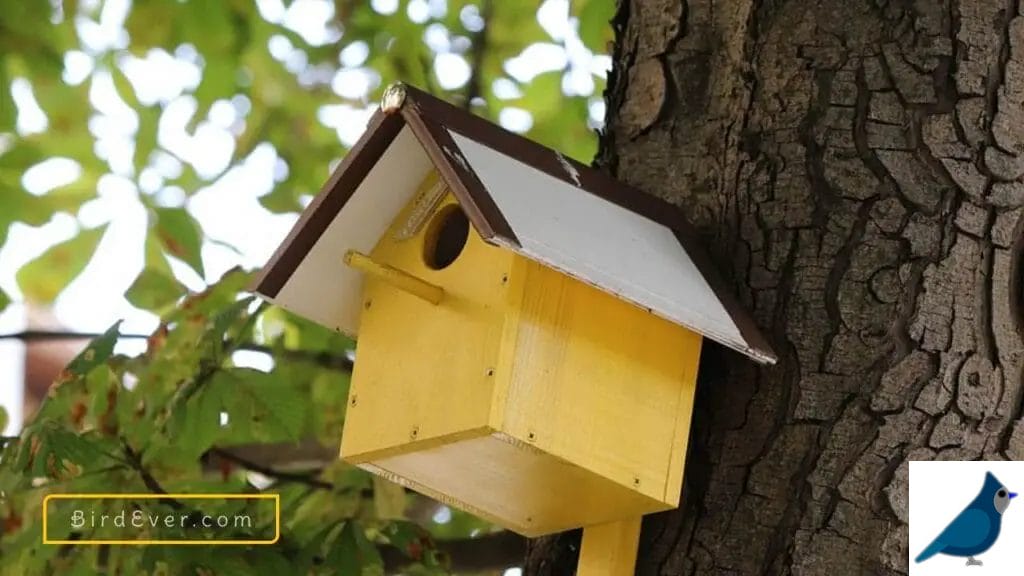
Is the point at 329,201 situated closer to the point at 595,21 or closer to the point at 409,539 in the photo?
the point at 409,539

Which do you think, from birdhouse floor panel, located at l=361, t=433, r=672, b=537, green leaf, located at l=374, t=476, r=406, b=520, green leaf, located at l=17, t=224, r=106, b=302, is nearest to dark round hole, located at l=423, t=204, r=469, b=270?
birdhouse floor panel, located at l=361, t=433, r=672, b=537

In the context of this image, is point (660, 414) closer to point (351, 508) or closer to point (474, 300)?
point (474, 300)

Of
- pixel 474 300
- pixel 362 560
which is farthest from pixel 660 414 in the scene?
pixel 362 560

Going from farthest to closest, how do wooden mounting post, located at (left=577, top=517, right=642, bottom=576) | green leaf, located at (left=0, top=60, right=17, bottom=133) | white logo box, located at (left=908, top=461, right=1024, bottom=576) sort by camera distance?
Result: green leaf, located at (left=0, top=60, right=17, bottom=133)
wooden mounting post, located at (left=577, top=517, right=642, bottom=576)
white logo box, located at (left=908, top=461, right=1024, bottom=576)

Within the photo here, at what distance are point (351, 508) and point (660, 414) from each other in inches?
41.4

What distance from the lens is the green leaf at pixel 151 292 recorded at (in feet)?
7.57

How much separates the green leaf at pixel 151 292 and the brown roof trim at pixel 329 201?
823 mm

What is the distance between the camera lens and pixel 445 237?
1.51 m

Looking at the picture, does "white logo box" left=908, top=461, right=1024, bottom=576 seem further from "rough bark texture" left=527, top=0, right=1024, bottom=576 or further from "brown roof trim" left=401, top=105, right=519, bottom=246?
"brown roof trim" left=401, top=105, right=519, bottom=246

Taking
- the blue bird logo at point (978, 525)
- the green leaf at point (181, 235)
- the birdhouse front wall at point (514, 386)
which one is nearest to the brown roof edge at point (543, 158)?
the birdhouse front wall at point (514, 386)

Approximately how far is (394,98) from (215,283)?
3.41 ft

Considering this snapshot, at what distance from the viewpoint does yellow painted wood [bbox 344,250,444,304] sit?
1.39 metres

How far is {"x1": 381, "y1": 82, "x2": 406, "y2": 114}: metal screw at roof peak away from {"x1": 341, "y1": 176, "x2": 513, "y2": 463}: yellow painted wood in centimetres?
15

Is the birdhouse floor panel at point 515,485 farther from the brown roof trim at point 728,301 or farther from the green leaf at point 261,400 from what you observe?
the green leaf at point 261,400
